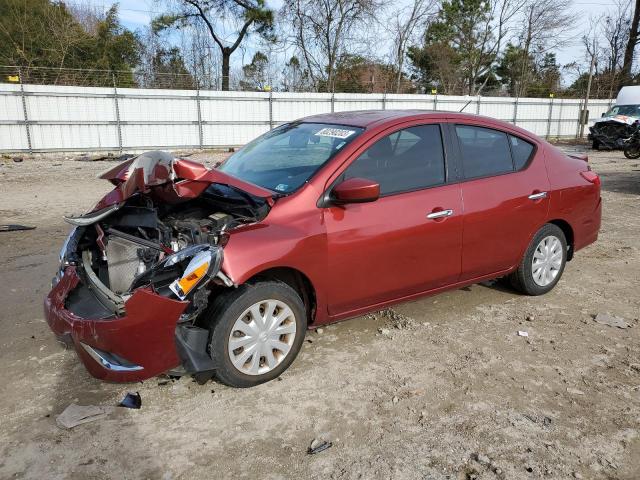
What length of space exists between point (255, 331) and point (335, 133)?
5.27ft

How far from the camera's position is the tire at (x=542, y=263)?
459 cm

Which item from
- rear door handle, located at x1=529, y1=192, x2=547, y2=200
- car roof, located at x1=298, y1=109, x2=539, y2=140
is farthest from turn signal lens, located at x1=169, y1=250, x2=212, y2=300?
rear door handle, located at x1=529, y1=192, x2=547, y2=200

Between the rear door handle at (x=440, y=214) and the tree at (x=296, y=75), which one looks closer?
the rear door handle at (x=440, y=214)

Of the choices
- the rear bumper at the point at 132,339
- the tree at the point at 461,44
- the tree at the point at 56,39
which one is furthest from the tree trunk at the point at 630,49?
the rear bumper at the point at 132,339

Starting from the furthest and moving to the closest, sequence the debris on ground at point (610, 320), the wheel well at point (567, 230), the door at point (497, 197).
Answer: the wheel well at point (567, 230) < the debris on ground at point (610, 320) < the door at point (497, 197)

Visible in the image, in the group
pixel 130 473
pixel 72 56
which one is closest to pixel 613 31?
pixel 72 56

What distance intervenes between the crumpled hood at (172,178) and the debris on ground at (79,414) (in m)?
1.25

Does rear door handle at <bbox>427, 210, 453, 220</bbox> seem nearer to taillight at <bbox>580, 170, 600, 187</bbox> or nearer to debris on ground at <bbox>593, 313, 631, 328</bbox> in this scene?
debris on ground at <bbox>593, 313, 631, 328</bbox>

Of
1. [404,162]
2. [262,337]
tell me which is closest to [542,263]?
[404,162]

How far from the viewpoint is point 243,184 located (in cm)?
334

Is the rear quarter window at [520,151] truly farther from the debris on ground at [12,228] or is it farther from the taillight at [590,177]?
the debris on ground at [12,228]

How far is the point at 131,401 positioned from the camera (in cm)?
305

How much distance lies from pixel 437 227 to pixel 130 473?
2541 mm

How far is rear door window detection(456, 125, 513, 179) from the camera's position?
4.09 meters
